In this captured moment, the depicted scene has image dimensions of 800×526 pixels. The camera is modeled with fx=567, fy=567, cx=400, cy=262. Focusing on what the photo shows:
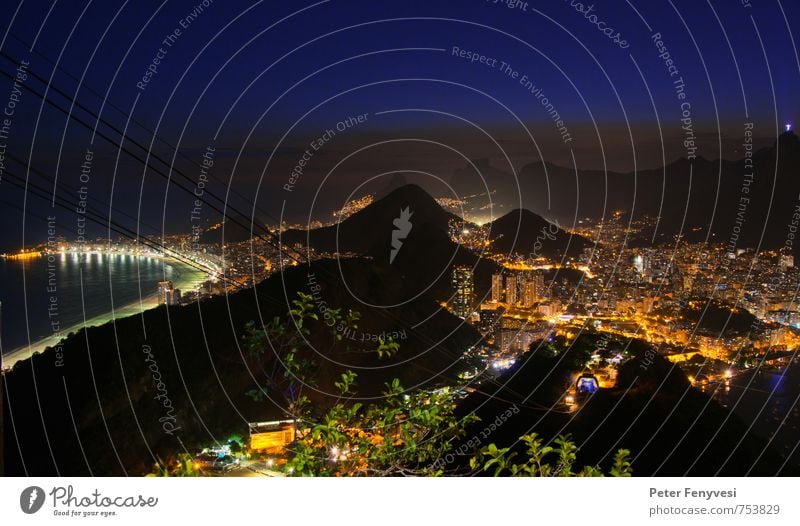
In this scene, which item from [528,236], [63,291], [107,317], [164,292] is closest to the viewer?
[528,236]

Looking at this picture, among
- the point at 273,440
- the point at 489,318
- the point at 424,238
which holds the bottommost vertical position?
the point at 273,440

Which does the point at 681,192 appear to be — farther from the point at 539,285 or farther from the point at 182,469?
the point at 182,469

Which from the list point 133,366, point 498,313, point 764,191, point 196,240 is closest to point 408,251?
point 498,313

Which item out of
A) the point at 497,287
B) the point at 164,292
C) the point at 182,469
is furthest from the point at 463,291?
the point at 182,469

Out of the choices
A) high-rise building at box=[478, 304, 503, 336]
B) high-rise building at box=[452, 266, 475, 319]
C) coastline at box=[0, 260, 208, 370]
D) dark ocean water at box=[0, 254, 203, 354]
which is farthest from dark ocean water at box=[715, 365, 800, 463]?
dark ocean water at box=[0, 254, 203, 354]

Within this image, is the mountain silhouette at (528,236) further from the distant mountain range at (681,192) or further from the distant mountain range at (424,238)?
the distant mountain range at (681,192)

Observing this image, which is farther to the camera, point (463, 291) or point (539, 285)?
point (463, 291)
